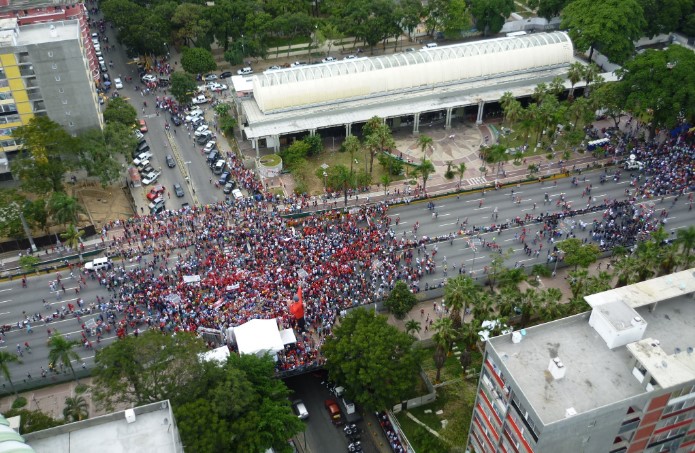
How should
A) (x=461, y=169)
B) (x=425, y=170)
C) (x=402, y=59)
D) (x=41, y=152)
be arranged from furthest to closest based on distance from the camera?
(x=402, y=59)
(x=461, y=169)
(x=425, y=170)
(x=41, y=152)

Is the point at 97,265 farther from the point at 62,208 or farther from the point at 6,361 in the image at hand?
Result: the point at 6,361

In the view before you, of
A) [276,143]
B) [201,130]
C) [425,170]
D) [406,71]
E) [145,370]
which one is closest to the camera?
[145,370]

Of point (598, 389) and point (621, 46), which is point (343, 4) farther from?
point (598, 389)

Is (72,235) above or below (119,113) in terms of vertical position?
below

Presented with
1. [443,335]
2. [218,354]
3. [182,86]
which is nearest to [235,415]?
[218,354]

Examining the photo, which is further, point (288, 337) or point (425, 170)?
point (425, 170)

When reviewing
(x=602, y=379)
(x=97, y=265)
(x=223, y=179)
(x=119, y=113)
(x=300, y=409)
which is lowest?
(x=300, y=409)

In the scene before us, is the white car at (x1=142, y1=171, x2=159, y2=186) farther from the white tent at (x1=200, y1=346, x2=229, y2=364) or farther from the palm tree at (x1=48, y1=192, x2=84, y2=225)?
the white tent at (x1=200, y1=346, x2=229, y2=364)

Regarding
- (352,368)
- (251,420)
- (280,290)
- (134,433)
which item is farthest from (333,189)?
(134,433)
